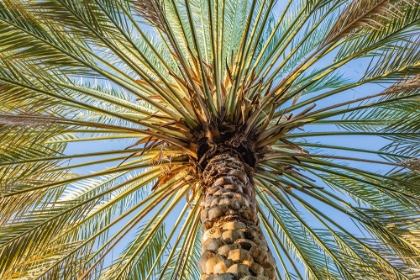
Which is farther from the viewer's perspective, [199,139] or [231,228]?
[199,139]

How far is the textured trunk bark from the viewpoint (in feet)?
11.5

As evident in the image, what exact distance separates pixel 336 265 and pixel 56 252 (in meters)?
3.61

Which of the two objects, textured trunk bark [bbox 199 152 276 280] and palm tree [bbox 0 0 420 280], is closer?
textured trunk bark [bbox 199 152 276 280]

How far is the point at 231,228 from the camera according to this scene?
12.5 ft

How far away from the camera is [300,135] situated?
222 inches

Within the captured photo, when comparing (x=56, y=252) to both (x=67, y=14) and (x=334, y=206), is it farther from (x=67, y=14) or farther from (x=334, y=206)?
(x=334, y=206)

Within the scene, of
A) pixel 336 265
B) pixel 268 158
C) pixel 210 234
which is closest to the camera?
pixel 210 234

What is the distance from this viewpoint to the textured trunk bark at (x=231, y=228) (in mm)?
3492

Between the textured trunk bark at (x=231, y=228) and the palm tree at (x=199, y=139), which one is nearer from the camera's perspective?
the textured trunk bark at (x=231, y=228)

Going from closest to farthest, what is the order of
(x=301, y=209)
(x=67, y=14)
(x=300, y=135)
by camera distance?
(x=67, y=14) < (x=300, y=135) < (x=301, y=209)

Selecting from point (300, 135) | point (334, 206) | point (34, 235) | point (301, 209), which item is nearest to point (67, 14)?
point (34, 235)

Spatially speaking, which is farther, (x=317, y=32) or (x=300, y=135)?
(x=317, y=32)

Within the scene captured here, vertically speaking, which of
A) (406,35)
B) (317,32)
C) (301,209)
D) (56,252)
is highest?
(317,32)

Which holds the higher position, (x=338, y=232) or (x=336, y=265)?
(x=338, y=232)
